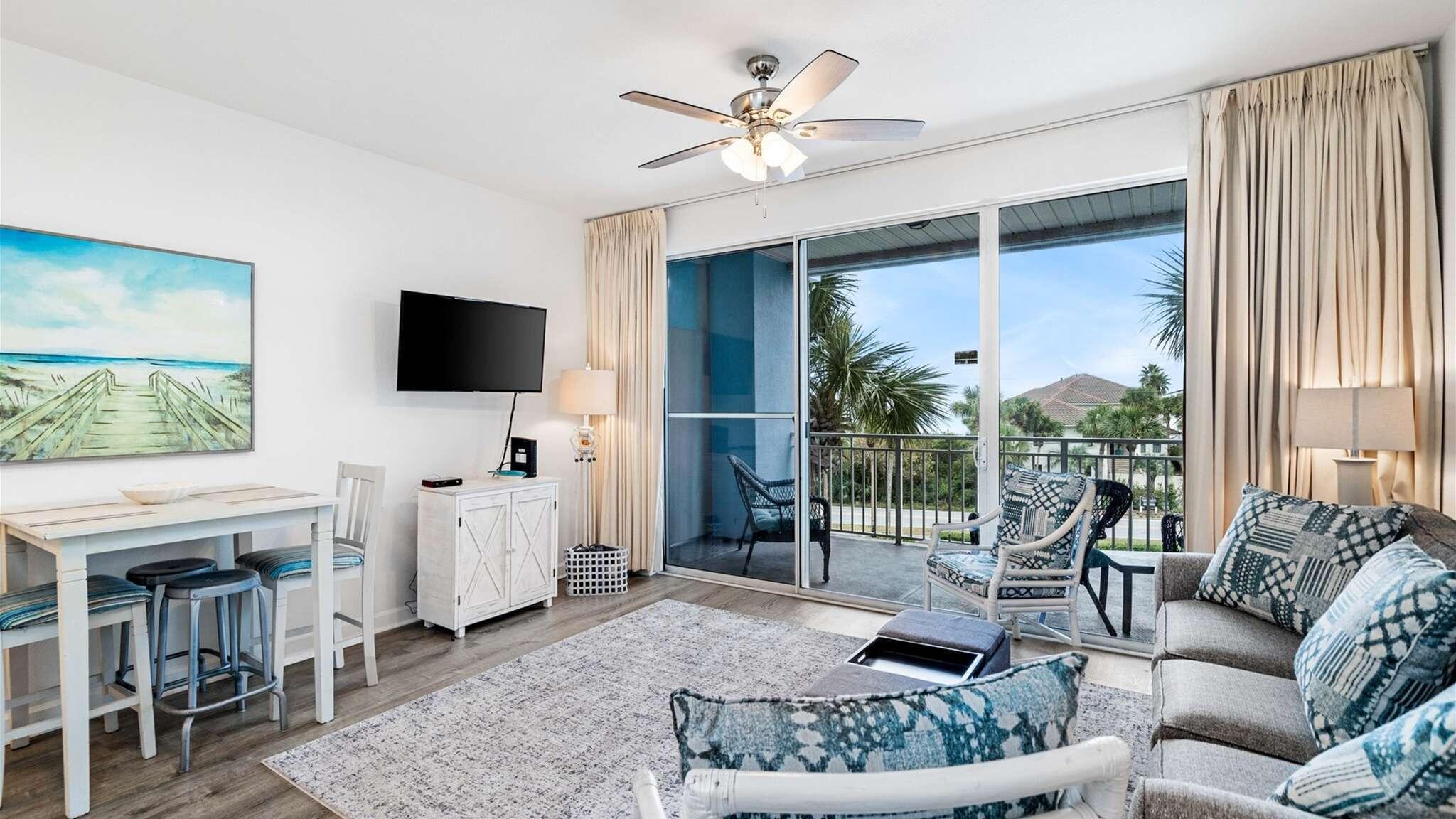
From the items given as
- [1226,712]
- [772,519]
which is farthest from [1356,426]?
[772,519]

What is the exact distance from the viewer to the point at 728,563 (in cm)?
475

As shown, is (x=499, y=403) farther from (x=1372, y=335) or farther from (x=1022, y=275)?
(x=1372, y=335)

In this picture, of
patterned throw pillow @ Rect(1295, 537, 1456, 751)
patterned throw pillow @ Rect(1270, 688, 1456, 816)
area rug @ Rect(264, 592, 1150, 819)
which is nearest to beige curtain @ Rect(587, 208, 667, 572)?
area rug @ Rect(264, 592, 1150, 819)

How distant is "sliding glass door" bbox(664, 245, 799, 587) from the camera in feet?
14.6

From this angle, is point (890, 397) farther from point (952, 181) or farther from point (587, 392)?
point (587, 392)

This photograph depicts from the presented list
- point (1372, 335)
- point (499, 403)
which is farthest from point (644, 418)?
point (1372, 335)

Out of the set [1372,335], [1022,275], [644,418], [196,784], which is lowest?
[196,784]

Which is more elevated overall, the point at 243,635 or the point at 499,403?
the point at 499,403

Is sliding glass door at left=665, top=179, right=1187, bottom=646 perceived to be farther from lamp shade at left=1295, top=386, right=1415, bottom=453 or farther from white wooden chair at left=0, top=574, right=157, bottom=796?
white wooden chair at left=0, top=574, right=157, bottom=796

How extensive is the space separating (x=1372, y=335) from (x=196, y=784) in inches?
178

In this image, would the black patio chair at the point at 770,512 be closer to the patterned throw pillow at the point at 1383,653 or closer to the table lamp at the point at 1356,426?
the table lamp at the point at 1356,426

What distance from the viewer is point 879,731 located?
796mm

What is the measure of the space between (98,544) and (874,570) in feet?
11.8

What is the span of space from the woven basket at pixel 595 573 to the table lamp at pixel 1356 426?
3.58 meters
